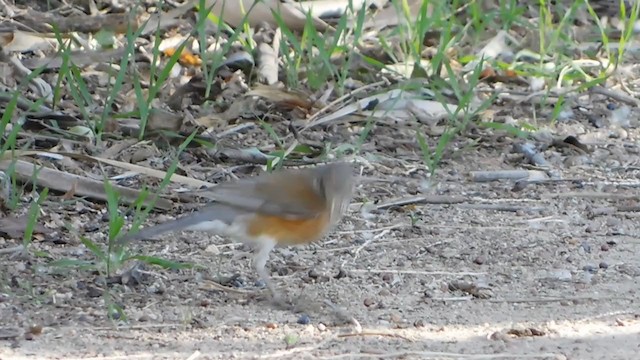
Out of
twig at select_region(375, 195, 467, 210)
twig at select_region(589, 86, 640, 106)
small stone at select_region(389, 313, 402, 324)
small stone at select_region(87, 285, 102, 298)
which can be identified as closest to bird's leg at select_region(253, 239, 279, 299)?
small stone at select_region(389, 313, 402, 324)

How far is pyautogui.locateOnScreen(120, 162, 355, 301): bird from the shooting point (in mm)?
5000

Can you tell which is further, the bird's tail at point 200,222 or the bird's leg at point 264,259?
the bird's leg at point 264,259

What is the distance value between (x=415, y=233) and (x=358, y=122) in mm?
1611

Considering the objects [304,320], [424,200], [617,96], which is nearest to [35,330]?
[304,320]

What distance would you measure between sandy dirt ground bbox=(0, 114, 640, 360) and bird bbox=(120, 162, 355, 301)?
0.21 meters

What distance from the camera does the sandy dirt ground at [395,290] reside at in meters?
4.48

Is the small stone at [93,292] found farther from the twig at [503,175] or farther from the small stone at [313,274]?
the twig at [503,175]

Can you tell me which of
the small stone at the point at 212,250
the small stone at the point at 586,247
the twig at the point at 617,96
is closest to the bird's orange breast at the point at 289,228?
the small stone at the point at 212,250

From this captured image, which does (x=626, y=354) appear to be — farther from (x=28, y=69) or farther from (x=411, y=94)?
(x=28, y=69)

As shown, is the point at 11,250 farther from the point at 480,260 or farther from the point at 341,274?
the point at 480,260

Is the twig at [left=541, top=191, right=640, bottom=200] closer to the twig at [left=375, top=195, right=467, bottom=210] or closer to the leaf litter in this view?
the leaf litter

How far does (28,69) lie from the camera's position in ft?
24.5

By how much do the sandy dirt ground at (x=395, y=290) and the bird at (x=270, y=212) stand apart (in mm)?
207

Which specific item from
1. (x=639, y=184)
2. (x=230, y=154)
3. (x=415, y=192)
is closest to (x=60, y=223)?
(x=230, y=154)
